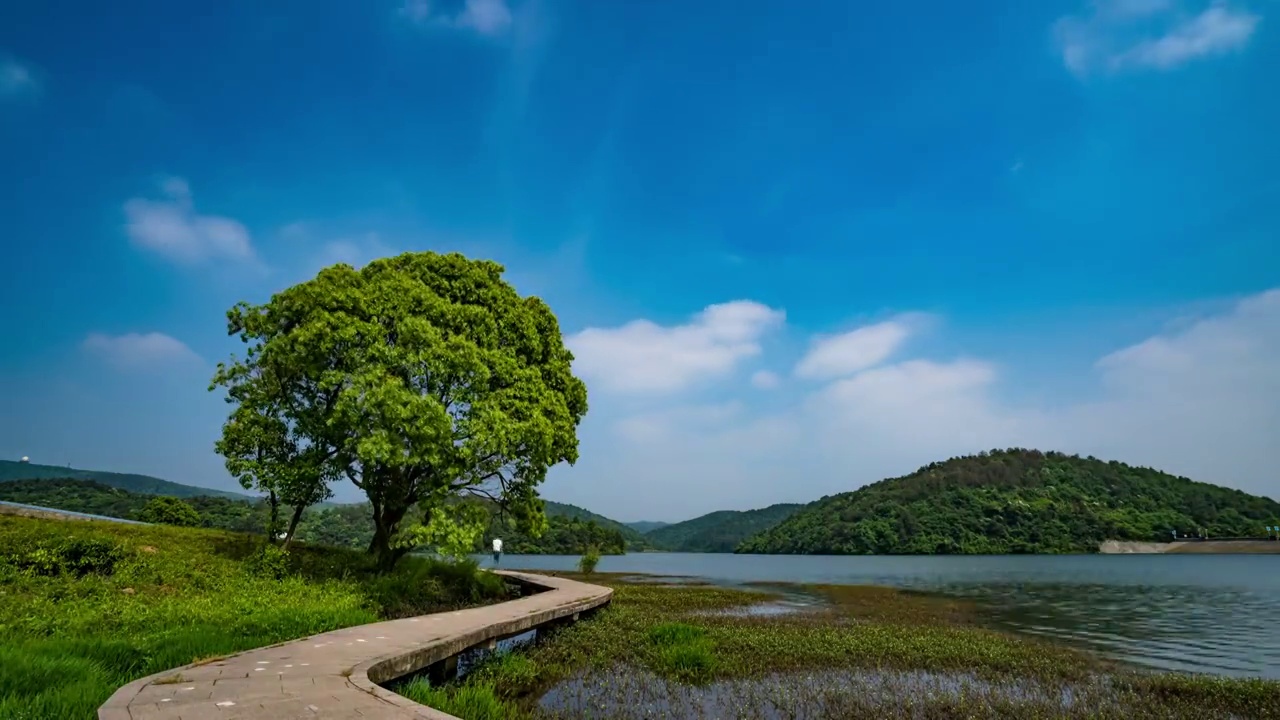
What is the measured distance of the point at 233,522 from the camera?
73438 millimetres

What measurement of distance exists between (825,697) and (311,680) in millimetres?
9203

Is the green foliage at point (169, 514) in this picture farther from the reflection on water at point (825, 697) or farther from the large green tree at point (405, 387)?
the reflection on water at point (825, 697)

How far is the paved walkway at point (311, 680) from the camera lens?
7184mm

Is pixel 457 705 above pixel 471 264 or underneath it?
underneath

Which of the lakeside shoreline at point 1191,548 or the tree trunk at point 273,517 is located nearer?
the tree trunk at point 273,517

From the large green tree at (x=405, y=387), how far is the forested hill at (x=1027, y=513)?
14032 centimetres

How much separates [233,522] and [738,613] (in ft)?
223

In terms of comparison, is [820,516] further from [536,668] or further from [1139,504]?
[536,668]

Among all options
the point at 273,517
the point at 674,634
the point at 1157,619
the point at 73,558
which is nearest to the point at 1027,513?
the point at 1157,619

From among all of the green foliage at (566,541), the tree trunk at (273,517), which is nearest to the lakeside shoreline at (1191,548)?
the green foliage at (566,541)

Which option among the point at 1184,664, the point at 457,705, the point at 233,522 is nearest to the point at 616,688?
the point at 457,705

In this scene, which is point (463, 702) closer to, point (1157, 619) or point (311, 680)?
point (311, 680)

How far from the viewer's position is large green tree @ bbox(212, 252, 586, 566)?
2050 cm

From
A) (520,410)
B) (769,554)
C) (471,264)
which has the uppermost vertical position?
(471,264)
